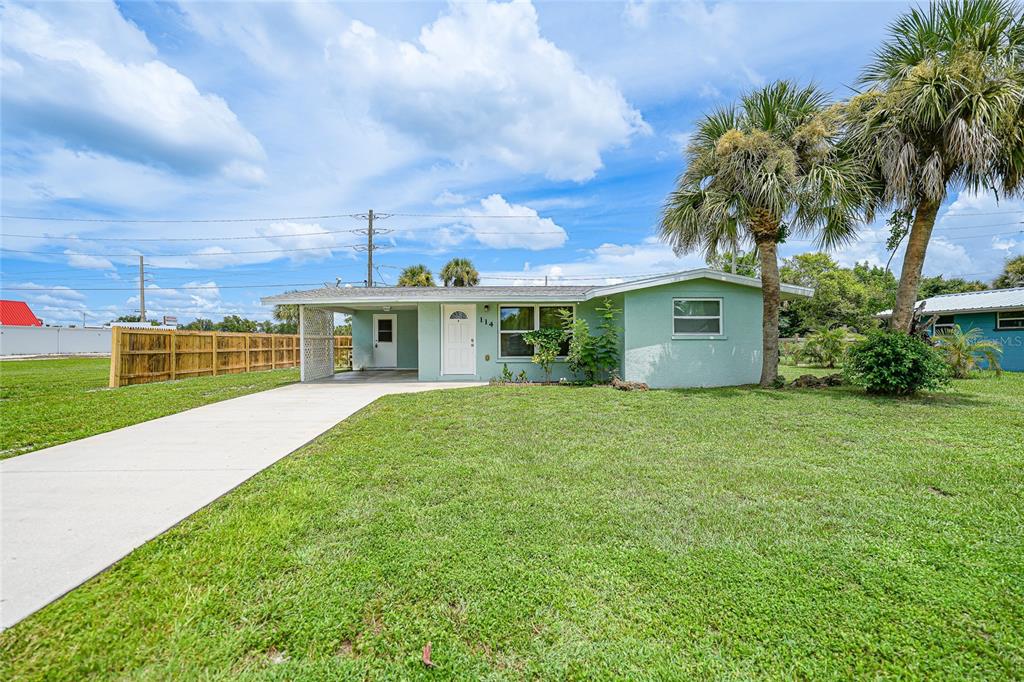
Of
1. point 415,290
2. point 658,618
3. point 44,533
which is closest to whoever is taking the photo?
point 658,618

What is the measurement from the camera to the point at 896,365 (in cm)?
823

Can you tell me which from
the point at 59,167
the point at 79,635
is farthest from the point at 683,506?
the point at 59,167

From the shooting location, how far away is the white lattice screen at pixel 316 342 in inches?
516

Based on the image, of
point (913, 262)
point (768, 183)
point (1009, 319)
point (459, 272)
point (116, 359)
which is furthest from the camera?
point (459, 272)

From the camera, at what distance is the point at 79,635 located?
6.91 feet

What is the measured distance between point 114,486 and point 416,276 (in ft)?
76.6

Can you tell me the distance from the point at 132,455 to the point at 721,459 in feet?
22.5

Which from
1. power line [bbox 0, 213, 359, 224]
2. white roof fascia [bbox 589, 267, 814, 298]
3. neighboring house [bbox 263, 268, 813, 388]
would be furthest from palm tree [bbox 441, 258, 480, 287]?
white roof fascia [bbox 589, 267, 814, 298]

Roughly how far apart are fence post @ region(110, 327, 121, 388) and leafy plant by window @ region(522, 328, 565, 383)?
11085 millimetres

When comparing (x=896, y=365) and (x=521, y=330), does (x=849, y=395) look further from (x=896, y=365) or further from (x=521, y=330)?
(x=521, y=330)

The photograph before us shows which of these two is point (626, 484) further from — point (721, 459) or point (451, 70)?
point (451, 70)

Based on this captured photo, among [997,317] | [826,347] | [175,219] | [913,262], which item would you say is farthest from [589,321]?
[175,219]

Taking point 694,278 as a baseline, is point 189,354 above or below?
below

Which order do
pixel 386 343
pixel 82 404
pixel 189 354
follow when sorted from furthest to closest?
pixel 386 343 → pixel 189 354 → pixel 82 404
